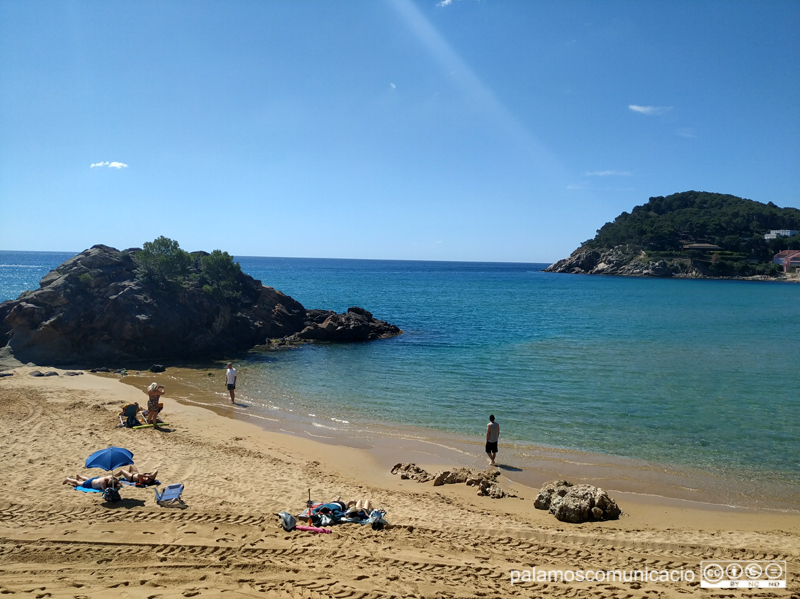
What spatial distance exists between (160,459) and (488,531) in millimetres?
8887

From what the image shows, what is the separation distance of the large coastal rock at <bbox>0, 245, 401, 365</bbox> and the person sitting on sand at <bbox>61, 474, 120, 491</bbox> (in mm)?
18463

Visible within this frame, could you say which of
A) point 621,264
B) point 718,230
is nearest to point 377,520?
point 621,264

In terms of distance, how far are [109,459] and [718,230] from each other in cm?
15732

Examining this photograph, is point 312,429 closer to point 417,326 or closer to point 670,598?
point 670,598

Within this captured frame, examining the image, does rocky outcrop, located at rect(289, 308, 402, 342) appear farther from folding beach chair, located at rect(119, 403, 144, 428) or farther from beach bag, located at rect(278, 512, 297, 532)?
beach bag, located at rect(278, 512, 297, 532)

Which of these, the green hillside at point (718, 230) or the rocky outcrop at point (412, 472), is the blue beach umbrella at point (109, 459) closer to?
the rocky outcrop at point (412, 472)

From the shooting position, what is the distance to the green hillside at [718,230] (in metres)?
128

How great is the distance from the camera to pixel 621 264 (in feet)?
464

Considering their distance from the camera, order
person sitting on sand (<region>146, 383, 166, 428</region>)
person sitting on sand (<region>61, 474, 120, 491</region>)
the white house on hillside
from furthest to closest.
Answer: the white house on hillside
person sitting on sand (<region>146, 383, 166, 428</region>)
person sitting on sand (<region>61, 474, 120, 491</region>)

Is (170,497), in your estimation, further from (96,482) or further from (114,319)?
(114,319)

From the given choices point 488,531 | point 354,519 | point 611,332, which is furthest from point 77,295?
point 611,332

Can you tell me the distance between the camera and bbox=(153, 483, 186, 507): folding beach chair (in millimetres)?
9969

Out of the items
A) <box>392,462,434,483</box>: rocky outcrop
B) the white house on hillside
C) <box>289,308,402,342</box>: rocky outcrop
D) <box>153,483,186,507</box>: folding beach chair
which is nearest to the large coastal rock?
<box>289,308,402,342</box>: rocky outcrop

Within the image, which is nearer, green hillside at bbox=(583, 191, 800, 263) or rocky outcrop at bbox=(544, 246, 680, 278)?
rocky outcrop at bbox=(544, 246, 680, 278)
